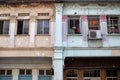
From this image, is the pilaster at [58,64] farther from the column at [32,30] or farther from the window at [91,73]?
the window at [91,73]

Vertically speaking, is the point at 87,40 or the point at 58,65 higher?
the point at 87,40

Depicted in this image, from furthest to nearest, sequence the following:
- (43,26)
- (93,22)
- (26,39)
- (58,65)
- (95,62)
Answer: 1. (95,62)
2. (43,26)
3. (93,22)
4. (26,39)
5. (58,65)

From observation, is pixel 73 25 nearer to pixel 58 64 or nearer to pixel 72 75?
pixel 58 64

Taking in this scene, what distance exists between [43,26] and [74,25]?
1991 mm

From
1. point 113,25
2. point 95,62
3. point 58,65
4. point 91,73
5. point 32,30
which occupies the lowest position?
point 91,73

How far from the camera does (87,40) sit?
16203mm

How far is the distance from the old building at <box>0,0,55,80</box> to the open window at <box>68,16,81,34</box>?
3.56 feet

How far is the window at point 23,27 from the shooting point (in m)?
16.9

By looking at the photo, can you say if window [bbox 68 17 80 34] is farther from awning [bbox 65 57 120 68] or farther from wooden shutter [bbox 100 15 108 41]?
awning [bbox 65 57 120 68]

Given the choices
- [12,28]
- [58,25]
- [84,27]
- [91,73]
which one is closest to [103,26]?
[84,27]

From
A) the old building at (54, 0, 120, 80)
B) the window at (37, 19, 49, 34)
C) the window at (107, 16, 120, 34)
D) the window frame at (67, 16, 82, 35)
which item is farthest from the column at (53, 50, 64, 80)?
the window at (107, 16, 120, 34)

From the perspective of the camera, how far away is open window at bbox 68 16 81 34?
16641mm

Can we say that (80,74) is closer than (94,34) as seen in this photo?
No

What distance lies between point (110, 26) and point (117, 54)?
75.2 inches
